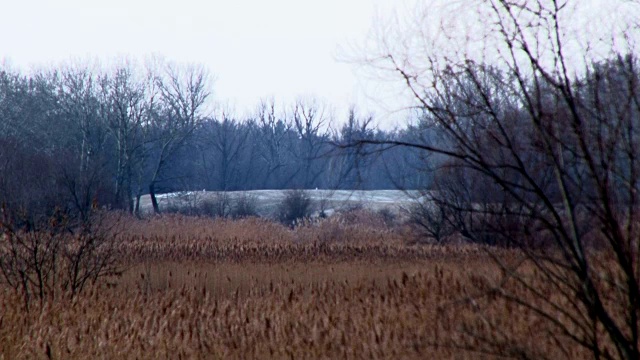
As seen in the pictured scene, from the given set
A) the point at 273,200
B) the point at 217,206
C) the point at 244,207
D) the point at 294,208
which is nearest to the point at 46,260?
the point at 294,208

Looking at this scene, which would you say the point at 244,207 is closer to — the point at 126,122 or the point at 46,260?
the point at 126,122

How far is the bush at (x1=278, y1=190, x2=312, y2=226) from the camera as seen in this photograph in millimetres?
42062

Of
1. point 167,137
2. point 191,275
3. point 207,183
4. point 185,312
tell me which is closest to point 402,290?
point 185,312

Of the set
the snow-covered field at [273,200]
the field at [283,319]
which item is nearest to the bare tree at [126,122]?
the snow-covered field at [273,200]

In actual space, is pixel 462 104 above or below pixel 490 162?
above

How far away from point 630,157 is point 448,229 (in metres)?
17.7

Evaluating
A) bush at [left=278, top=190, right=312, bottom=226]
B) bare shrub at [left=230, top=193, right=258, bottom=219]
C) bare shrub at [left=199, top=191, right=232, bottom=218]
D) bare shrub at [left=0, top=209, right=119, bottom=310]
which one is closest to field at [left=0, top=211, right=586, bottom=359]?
bare shrub at [left=0, top=209, right=119, bottom=310]

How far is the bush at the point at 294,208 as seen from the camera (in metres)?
42.1

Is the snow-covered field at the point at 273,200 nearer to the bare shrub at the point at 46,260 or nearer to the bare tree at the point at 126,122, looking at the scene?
the bare tree at the point at 126,122

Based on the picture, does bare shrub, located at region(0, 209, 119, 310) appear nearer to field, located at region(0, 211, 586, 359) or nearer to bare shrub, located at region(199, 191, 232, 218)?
field, located at region(0, 211, 586, 359)

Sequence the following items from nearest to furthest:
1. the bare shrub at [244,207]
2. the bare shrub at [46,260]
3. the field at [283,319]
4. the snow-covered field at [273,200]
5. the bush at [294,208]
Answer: the field at [283,319] → the bare shrub at [46,260] → the bush at [294,208] → the snow-covered field at [273,200] → the bare shrub at [244,207]

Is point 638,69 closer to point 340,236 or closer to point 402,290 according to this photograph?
point 402,290

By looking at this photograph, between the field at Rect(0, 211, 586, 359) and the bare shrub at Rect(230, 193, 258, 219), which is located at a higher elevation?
the bare shrub at Rect(230, 193, 258, 219)

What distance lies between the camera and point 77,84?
2041 inches
